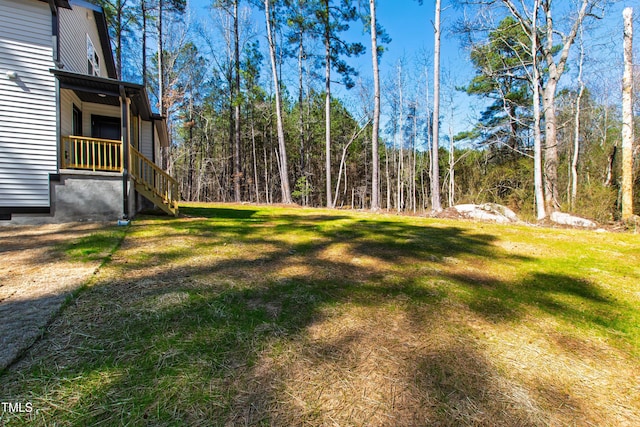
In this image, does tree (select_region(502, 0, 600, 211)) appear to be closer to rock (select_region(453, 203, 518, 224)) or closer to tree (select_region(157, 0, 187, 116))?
rock (select_region(453, 203, 518, 224))

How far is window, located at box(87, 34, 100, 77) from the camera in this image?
959cm

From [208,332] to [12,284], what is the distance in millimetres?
2404

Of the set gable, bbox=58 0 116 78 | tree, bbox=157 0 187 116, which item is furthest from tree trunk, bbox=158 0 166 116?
gable, bbox=58 0 116 78

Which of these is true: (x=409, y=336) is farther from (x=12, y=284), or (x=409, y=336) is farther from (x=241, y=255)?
(x=12, y=284)

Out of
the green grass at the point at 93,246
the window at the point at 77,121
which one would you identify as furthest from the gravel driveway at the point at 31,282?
the window at the point at 77,121

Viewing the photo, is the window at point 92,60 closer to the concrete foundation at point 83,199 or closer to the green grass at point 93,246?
the concrete foundation at point 83,199

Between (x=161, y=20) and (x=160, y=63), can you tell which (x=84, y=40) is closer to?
(x=160, y=63)

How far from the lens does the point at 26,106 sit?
6.34 m

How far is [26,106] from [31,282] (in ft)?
18.6

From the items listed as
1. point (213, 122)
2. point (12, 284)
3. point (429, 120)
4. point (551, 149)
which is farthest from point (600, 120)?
point (213, 122)

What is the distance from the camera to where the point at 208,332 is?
7.18 ft

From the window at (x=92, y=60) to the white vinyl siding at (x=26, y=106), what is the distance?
3.41 meters

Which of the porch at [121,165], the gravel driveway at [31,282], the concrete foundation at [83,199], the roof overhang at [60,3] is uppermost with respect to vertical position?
the roof overhang at [60,3]

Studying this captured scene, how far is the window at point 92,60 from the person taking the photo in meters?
9.59
